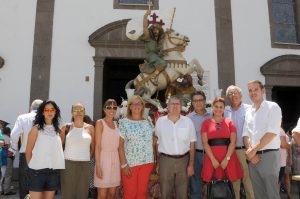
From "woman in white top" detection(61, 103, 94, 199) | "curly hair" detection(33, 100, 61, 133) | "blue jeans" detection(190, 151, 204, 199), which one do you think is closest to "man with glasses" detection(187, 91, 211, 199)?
"blue jeans" detection(190, 151, 204, 199)

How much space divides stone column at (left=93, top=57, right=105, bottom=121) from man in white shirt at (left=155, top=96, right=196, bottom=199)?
19.1ft

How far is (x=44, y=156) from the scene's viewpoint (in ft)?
11.5

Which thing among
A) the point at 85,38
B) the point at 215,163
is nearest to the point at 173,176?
the point at 215,163

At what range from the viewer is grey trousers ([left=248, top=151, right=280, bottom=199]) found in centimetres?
335

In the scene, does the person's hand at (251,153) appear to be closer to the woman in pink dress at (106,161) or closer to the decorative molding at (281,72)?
→ the woman in pink dress at (106,161)

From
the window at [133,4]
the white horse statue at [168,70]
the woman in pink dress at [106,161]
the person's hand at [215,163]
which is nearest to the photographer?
the person's hand at [215,163]

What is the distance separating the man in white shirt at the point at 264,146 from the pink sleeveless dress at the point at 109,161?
1431mm

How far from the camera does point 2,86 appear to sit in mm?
9336

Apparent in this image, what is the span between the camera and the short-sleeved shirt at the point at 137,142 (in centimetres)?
372

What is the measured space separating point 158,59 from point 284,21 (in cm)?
709

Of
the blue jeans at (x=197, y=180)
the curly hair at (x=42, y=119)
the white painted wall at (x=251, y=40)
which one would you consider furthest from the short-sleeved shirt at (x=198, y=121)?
the white painted wall at (x=251, y=40)

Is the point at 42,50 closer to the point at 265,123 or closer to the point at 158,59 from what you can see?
the point at 158,59

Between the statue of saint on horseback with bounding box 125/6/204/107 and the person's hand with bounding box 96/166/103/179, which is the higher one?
the statue of saint on horseback with bounding box 125/6/204/107

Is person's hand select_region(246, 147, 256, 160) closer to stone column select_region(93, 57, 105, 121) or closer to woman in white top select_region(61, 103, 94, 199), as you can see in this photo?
woman in white top select_region(61, 103, 94, 199)
